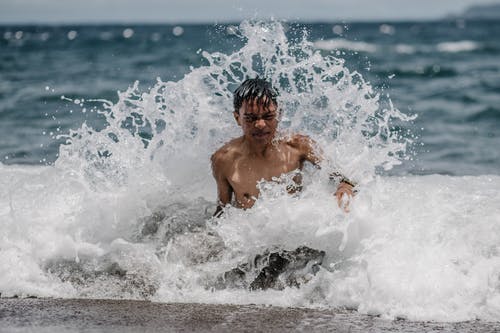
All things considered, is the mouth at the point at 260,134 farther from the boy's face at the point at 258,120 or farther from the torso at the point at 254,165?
the torso at the point at 254,165

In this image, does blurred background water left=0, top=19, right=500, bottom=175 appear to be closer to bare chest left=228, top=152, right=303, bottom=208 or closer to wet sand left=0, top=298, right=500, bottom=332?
bare chest left=228, top=152, right=303, bottom=208

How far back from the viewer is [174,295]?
3785 millimetres

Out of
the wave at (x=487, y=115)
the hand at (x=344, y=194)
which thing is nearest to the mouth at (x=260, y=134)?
the hand at (x=344, y=194)

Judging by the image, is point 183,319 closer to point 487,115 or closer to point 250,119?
point 250,119

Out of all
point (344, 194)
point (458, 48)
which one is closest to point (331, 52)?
point (344, 194)

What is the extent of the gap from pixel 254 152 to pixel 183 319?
55.6 inches

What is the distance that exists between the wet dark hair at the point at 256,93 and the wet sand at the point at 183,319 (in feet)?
4.16

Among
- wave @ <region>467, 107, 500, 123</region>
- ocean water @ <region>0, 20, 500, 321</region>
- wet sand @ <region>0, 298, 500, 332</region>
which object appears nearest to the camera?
wet sand @ <region>0, 298, 500, 332</region>

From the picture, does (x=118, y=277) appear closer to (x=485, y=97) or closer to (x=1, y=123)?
(x=1, y=123)

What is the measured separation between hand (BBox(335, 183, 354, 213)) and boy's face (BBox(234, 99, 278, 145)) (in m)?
0.54

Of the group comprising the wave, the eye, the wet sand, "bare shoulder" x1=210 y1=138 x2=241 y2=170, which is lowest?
the wet sand

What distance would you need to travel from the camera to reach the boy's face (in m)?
4.27

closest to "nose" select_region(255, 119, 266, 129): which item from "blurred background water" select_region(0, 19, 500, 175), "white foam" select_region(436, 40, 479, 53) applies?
"blurred background water" select_region(0, 19, 500, 175)

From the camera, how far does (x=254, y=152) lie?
4516mm
